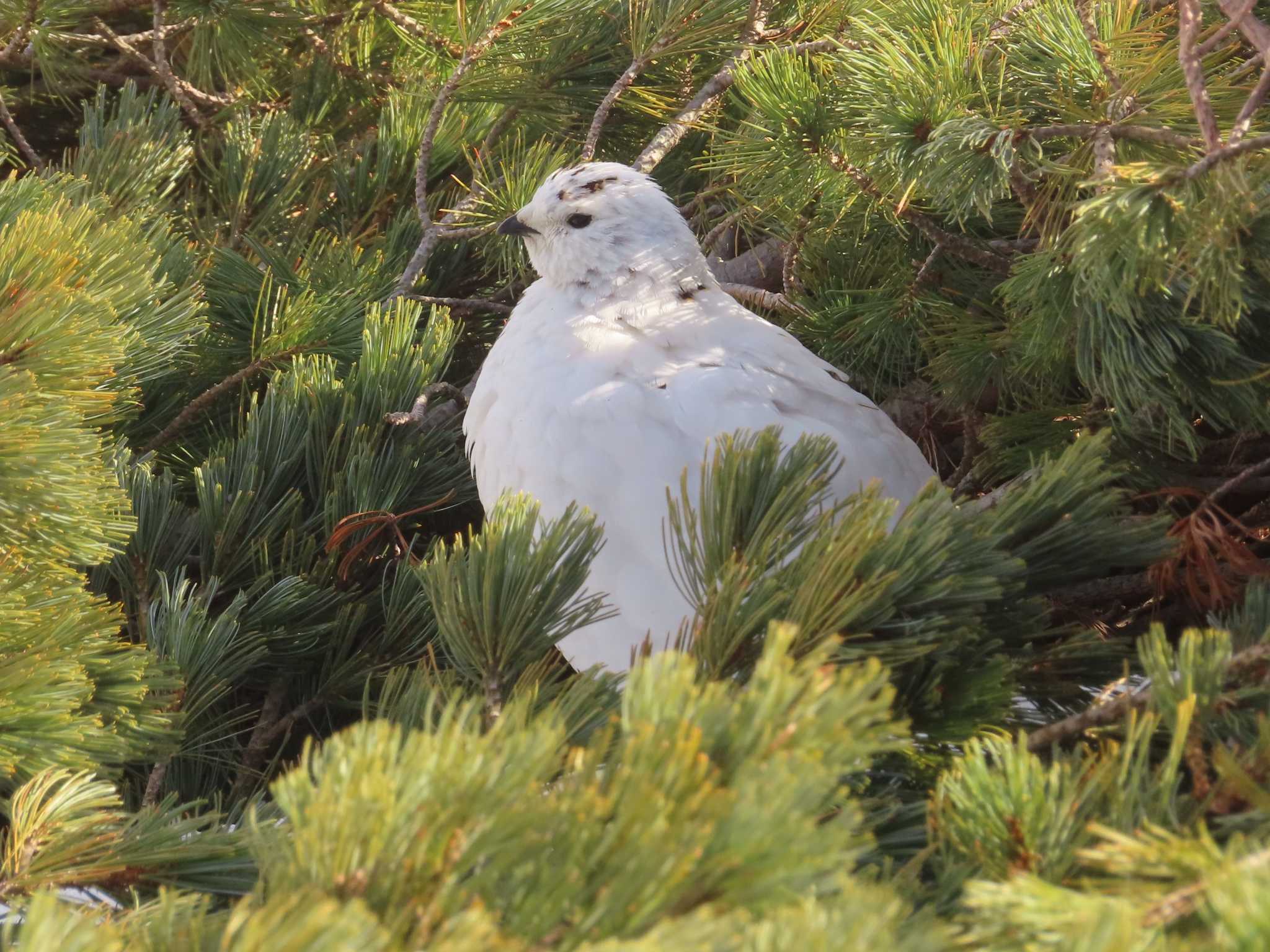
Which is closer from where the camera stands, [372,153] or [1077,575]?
[1077,575]

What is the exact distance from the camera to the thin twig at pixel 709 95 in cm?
193

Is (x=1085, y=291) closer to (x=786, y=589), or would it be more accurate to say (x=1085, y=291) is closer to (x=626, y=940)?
(x=786, y=589)

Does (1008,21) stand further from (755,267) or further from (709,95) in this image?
(755,267)

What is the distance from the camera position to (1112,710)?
86 cm

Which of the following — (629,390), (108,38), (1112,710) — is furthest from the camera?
(108,38)

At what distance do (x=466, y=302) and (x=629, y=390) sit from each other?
21.5 inches

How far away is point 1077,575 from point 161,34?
1.80 m

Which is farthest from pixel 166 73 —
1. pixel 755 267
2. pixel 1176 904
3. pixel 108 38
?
pixel 1176 904

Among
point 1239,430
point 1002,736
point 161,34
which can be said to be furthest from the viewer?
point 161,34

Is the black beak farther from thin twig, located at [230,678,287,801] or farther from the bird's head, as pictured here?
thin twig, located at [230,678,287,801]

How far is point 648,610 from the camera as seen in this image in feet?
5.48

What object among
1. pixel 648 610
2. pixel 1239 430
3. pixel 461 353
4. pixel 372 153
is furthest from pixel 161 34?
pixel 1239 430

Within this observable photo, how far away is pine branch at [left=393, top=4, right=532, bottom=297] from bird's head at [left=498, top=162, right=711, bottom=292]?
116mm

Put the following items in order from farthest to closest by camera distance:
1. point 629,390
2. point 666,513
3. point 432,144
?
point 432,144 → point 629,390 → point 666,513
